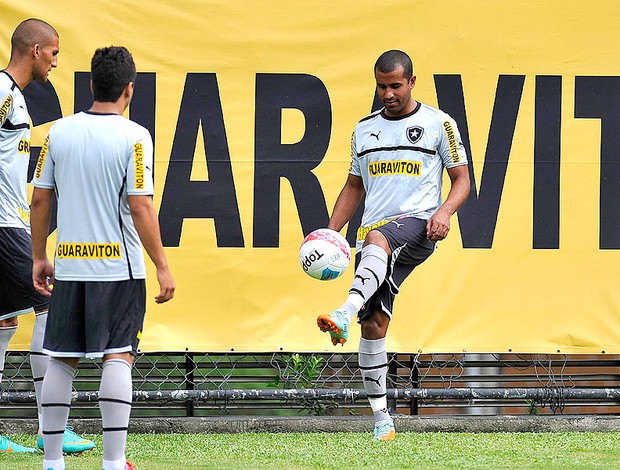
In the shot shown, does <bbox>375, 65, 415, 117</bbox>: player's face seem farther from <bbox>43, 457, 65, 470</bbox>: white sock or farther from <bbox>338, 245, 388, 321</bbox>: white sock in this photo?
<bbox>43, 457, 65, 470</bbox>: white sock

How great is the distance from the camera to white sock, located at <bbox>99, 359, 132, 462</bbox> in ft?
12.8

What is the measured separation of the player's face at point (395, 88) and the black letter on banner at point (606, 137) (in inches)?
53.8

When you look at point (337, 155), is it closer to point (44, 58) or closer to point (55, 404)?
point (44, 58)

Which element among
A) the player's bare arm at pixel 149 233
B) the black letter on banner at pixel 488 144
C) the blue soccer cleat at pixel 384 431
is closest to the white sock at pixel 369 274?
the blue soccer cleat at pixel 384 431

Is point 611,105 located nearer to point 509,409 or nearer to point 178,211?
point 509,409

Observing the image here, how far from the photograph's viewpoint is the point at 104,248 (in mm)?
3979

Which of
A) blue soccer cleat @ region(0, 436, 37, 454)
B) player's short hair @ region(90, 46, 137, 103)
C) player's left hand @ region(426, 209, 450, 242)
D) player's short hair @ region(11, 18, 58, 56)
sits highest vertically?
player's short hair @ region(11, 18, 58, 56)

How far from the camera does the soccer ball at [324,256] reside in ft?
17.1

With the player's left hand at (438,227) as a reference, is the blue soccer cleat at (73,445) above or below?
below

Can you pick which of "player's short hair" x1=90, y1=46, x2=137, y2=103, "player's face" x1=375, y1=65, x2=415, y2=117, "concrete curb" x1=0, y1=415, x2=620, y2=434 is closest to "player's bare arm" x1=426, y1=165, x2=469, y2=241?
"player's face" x1=375, y1=65, x2=415, y2=117

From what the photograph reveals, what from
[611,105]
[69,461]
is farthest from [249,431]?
[611,105]

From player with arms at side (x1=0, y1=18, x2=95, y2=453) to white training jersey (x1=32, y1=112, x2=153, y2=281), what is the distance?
3.80 ft

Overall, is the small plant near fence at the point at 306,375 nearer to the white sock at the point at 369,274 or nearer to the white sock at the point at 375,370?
the white sock at the point at 375,370

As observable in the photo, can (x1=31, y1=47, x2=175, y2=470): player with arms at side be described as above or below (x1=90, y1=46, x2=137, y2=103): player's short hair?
below
